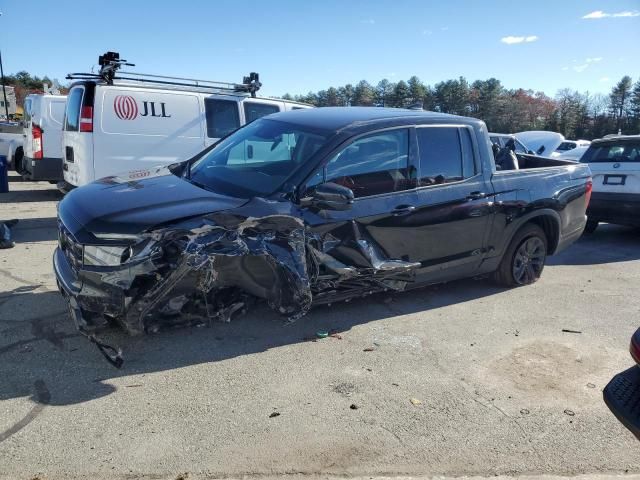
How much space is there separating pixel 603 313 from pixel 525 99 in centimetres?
5204

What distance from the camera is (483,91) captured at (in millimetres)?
49438

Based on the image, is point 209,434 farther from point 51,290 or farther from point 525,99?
point 525,99

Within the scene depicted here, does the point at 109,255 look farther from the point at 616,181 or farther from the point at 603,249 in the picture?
the point at 616,181

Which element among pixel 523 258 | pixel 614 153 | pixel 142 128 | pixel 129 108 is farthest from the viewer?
pixel 614 153

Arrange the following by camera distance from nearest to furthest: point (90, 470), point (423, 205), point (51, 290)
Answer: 1. point (90, 470)
2. point (423, 205)
3. point (51, 290)

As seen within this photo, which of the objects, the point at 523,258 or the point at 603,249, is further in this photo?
the point at 603,249

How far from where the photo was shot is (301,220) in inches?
163

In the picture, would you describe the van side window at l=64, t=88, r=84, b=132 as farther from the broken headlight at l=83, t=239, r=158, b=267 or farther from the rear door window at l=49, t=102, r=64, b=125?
the broken headlight at l=83, t=239, r=158, b=267

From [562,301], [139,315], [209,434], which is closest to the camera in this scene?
[209,434]

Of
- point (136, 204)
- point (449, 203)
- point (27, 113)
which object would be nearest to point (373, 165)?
point (449, 203)

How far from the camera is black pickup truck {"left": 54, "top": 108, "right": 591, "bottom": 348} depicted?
12.1 feet

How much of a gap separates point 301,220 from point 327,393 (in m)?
1.32

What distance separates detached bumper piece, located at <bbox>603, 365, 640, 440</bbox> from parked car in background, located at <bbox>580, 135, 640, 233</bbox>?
6356 millimetres

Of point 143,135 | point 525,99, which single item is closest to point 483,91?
point 525,99
